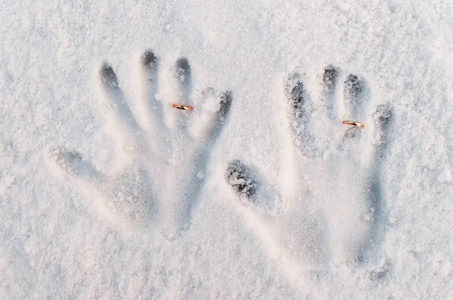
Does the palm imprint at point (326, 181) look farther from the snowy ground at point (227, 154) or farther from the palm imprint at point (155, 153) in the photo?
the palm imprint at point (155, 153)

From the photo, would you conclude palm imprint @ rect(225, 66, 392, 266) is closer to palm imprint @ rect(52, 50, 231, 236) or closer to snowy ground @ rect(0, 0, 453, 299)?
snowy ground @ rect(0, 0, 453, 299)

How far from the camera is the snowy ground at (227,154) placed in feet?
3.18

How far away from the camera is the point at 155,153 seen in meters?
1.02

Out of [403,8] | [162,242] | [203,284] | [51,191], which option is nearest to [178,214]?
[162,242]

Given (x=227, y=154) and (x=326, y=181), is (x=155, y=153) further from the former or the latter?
(x=326, y=181)

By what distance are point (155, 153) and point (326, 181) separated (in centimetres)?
44

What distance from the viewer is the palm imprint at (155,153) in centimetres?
100

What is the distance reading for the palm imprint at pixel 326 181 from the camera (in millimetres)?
975

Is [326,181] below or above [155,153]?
above

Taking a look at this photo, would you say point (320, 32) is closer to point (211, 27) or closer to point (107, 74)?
point (211, 27)

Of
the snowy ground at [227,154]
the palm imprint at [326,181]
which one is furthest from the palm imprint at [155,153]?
the palm imprint at [326,181]

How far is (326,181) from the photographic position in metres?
0.99

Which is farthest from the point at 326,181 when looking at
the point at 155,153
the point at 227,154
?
the point at 155,153

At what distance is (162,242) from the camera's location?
0.99 m
